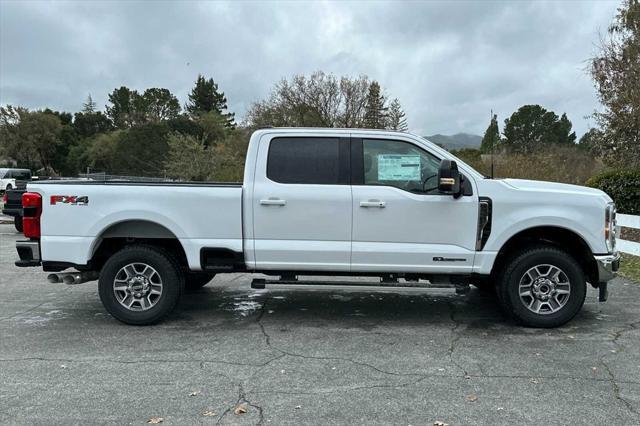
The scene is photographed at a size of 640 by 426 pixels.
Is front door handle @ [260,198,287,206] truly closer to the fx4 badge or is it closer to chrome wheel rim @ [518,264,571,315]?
the fx4 badge

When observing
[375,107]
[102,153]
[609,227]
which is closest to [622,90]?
[609,227]

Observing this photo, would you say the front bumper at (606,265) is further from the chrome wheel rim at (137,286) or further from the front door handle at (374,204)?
the chrome wheel rim at (137,286)

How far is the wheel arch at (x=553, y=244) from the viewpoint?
19.1ft

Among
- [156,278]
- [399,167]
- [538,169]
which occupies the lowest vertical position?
[156,278]

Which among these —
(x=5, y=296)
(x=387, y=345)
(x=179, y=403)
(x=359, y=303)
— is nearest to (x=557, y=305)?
(x=387, y=345)

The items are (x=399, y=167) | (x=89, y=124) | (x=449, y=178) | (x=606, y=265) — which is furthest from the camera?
(x=89, y=124)

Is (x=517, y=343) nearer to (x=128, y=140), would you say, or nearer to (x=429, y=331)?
(x=429, y=331)

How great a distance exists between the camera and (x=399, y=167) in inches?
230

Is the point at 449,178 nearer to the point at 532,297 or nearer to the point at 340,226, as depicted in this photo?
the point at 340,226

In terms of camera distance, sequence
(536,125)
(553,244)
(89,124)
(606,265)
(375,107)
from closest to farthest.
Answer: (606,265) < (553,244) < (375,107) < (536,125) < (89,124)

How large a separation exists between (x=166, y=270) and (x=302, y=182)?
1746mm

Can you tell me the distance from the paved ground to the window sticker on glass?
1656mm

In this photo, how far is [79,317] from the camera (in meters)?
6.41

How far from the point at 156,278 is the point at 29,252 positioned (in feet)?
4.62
